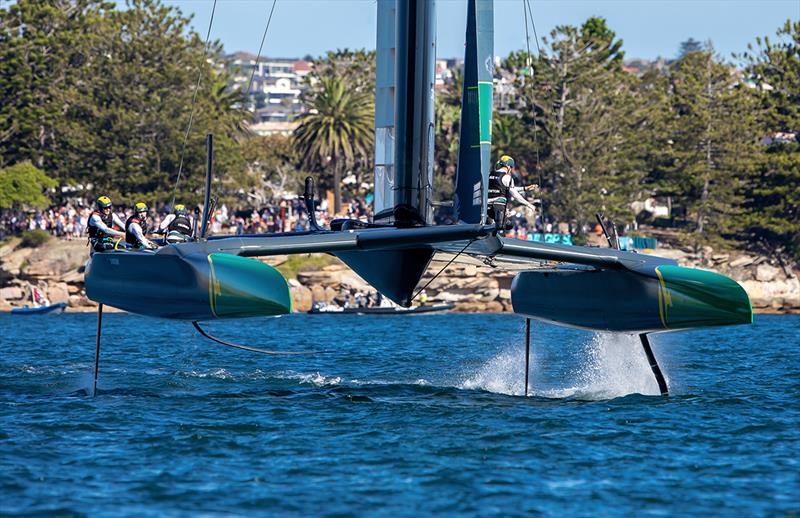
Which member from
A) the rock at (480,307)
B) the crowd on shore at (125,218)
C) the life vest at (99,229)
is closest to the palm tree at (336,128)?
the crowd on shore at (125,218)

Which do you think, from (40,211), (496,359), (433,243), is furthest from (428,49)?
(40,211)

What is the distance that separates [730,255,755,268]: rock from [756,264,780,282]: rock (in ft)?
3.03

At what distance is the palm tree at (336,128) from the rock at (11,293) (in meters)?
14.5

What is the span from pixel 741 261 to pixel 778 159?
441 centimetres

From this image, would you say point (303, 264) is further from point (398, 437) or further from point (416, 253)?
point (398, 437)

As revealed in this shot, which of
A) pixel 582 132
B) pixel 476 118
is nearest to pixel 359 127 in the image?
pixel 582 132

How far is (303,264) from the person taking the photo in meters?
45.2

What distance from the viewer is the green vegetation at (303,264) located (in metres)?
44.8

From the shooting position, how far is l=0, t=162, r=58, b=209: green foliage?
44594 millimetres

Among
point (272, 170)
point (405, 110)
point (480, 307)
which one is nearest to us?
point (405, 110)

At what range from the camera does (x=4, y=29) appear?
4741 centimetres

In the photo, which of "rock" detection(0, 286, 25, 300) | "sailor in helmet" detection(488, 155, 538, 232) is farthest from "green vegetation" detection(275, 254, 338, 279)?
"sailor in helmet" detection(488, 155, 538, 232)

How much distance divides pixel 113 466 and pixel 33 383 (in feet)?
19.9

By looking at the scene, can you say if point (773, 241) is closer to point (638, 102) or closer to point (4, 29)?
point (638, 102)
